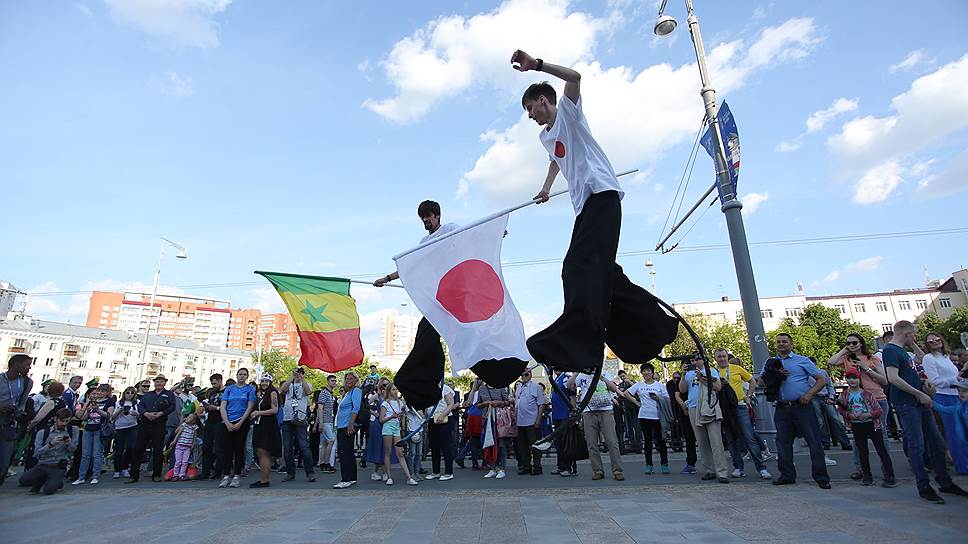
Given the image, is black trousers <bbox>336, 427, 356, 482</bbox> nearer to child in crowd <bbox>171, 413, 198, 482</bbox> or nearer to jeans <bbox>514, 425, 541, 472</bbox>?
jeans <bbox>514, 425, 541, 472</bbox>

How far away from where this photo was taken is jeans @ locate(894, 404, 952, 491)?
19.8 ft

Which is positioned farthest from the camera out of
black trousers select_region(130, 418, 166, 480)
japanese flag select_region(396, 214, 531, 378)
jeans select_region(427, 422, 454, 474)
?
black trousers select_region(130, 418, 166, 480)

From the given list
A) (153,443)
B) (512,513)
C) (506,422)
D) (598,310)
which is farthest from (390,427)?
(598,310)

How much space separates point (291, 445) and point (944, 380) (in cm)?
1134

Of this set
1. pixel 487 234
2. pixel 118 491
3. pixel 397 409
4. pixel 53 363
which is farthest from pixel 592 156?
pixel 53 363

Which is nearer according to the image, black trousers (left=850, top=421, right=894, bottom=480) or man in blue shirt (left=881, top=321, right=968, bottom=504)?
man in blue shirt (left=881, top=321, right=968, bottom=504)

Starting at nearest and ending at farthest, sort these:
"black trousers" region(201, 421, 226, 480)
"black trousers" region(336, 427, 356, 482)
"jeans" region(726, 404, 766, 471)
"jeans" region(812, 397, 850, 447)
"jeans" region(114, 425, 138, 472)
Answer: "jeans" region(726, 404, 766, 471) < "black trousers" region(336, 427, 356, 482) < "black trousers" region(201, 421, 226, 480) < "jeans" region(114, 425, 138, 472) < "jeans" region(812, 397, 850, 447)

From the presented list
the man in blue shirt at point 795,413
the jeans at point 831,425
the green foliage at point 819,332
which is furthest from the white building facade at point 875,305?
the man in blue shirt at point 795,413

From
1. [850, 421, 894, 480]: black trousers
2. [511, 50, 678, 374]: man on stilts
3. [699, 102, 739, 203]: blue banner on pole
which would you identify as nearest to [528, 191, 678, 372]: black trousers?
[511, 50, 678, 374]: man on stilts

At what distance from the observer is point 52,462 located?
9.26 metres

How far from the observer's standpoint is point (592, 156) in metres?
3.34

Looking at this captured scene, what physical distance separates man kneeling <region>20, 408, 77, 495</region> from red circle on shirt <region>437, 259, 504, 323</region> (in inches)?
376

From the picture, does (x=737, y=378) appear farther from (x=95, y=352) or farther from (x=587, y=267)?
(x=95, y=352)

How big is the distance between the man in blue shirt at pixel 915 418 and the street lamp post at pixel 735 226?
8.63 ft
